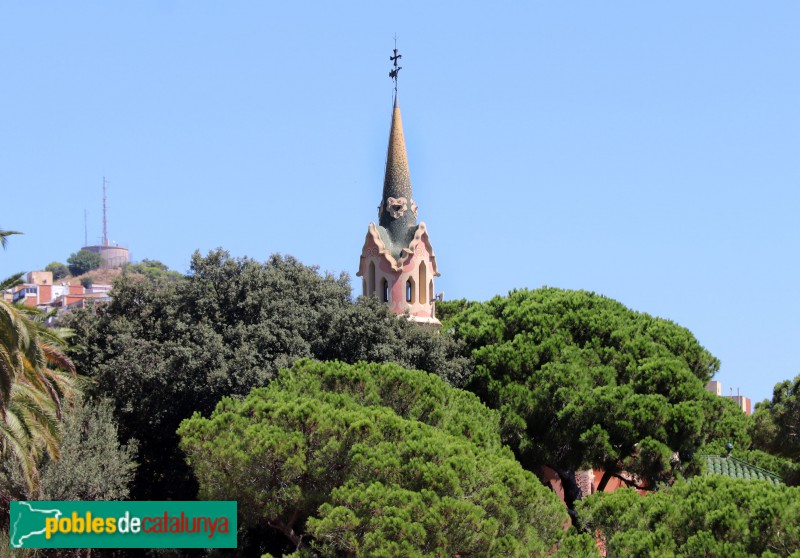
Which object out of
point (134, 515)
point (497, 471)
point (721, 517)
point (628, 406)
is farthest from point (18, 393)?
point (628, 406)

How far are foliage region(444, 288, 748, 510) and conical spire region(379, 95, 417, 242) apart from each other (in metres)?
3.64

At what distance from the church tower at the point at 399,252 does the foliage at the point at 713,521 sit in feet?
46.8

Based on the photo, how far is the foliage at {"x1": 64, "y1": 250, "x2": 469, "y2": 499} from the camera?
3072 cm

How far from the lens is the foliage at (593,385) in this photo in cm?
3145

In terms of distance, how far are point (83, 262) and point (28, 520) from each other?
156 meters

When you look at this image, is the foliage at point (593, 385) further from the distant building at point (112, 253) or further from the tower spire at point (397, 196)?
the distant building at point (112, 253)

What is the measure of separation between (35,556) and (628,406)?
13845mm

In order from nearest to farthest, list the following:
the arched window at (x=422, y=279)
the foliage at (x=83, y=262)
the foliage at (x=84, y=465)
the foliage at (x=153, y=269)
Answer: the foliage at (x=84, y=465) → the arched window at (x=422, y=279) → the foliage at (x=153, y=269) → the foliage at (x=83, y=262)

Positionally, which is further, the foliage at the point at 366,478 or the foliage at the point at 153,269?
the foliage at the point at 153,269

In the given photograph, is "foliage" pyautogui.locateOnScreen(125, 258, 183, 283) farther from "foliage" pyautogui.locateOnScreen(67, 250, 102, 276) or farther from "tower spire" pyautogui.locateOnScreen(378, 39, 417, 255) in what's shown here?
"tower spire" pyautogui.locateOnScreen(378, 39, 417, 255)

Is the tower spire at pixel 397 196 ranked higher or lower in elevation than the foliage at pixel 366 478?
higher

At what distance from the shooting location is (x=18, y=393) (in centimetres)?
2381

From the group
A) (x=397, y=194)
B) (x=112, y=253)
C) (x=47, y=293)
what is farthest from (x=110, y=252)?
(x=397, y=194)

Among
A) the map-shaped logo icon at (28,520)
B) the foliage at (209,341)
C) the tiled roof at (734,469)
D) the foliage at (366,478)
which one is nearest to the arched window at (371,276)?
the foliage at (209,341)
